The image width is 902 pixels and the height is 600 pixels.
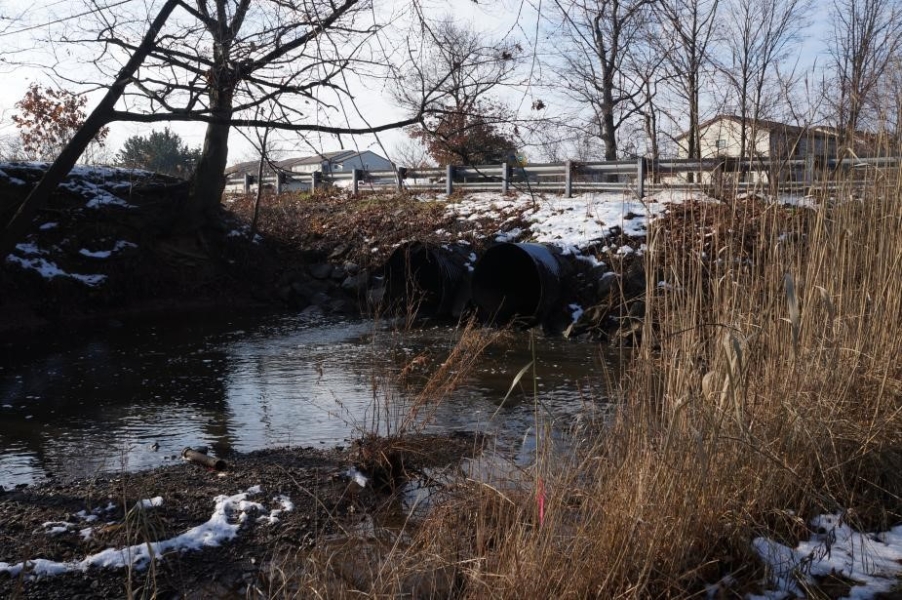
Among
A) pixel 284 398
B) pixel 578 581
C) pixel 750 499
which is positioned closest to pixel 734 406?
pixel 750 499

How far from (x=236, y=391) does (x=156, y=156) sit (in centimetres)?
575

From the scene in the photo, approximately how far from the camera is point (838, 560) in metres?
2.97

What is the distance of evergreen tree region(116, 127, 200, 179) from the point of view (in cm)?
1122

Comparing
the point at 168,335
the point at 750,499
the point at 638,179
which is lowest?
the point at 168,335

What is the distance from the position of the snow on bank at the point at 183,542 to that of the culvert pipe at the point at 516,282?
6.95 metres

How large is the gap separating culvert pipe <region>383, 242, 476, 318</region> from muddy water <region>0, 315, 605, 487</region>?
2.77 feet

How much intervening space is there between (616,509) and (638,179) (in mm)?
13283

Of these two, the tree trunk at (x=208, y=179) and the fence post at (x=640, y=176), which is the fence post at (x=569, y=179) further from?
the tree trunk at (x=208, y=179)

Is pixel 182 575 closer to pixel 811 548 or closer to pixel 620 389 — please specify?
pixel 620 389

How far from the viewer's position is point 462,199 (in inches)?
699

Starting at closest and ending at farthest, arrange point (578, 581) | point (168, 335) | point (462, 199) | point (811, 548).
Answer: point (578, 581) < point (811, 548) < point (168, 335) < point (462, 199)

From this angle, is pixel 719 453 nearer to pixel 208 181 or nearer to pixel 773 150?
pixel 773 150

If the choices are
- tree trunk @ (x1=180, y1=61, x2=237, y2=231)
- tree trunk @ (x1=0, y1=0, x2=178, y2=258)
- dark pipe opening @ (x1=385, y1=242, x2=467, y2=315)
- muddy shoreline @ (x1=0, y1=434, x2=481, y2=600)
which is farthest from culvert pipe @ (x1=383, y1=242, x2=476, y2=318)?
muddy shoreline @ (x1=0, y1=434, x2=481, y2=600)

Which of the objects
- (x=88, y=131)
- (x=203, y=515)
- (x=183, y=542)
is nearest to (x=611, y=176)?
(x=88, y=131)
